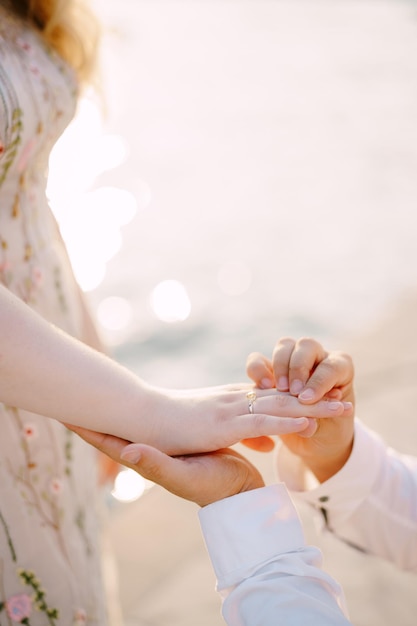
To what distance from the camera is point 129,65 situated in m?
8.02

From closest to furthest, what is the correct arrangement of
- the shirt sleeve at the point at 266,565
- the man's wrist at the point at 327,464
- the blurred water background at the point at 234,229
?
the shirt sleeve at the point at 266,565 < the man's wrist at the point at 327,464 < the blurred water background at the point at 234,229

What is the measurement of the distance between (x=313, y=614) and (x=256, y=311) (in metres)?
3.37

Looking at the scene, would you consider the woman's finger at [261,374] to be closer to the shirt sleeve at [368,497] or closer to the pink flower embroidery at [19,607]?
the shirt sleeve at [368,497]

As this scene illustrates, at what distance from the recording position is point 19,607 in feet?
3.93

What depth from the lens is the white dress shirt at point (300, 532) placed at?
1018mm

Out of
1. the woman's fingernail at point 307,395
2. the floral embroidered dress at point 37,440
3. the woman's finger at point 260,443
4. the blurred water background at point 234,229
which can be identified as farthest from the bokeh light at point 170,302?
the woman's fingernail at point 307,395

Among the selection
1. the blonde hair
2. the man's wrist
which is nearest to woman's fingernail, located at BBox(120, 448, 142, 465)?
the man's wrist

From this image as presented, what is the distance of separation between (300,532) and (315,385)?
0.22 m

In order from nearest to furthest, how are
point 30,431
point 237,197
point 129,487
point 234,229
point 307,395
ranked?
1. point 307,395
2. point 30,431
3. point 129,487
4. point 234,229
5. point 237,197

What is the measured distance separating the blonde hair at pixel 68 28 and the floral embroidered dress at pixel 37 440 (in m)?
0.12

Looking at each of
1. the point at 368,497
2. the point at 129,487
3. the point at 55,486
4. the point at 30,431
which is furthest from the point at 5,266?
the point at 129,487

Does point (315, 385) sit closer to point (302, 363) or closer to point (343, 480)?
point (302, 363)

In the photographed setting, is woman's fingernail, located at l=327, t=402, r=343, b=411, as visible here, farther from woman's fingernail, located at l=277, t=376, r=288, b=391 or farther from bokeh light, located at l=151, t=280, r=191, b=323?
bokeh light, located at l=151, t=280, r=191, b=323

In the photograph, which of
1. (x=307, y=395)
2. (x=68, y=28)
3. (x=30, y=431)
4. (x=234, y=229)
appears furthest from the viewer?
(x=234, y=229)
